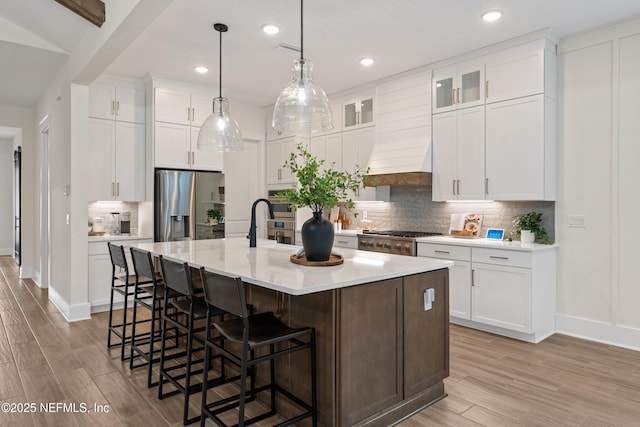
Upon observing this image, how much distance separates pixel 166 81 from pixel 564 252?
496cm

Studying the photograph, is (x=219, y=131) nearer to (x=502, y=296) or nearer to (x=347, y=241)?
(x=347, y=241)

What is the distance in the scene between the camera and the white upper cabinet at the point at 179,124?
17.5ft

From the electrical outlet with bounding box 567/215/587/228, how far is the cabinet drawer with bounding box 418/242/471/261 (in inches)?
38.1

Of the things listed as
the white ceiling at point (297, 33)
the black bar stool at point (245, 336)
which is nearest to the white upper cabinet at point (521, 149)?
the white ceiling at point (297, 33)

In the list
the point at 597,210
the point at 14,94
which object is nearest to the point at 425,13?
the point at 597,210

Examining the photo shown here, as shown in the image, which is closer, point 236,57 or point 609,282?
point 609,282

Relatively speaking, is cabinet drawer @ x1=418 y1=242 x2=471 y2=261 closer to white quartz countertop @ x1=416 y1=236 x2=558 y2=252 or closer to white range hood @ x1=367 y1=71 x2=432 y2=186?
white quartz countertop @ x1=416 y1=236 x2=558 y2=252

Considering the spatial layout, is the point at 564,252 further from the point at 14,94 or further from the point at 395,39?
the point at 14,94

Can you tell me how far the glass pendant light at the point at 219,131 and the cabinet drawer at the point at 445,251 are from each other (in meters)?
2.25

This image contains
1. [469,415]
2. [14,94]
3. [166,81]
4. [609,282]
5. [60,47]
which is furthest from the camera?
[14,94]

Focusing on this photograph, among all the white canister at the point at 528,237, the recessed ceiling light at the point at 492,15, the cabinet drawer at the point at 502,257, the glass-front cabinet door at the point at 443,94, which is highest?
the recessed ceiling light at the point at 492,15

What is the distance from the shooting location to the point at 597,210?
3.88m

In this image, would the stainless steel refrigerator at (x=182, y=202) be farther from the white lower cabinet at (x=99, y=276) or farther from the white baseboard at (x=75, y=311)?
the white baseboard at (x=75, y=311)

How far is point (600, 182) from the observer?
12.7ft
